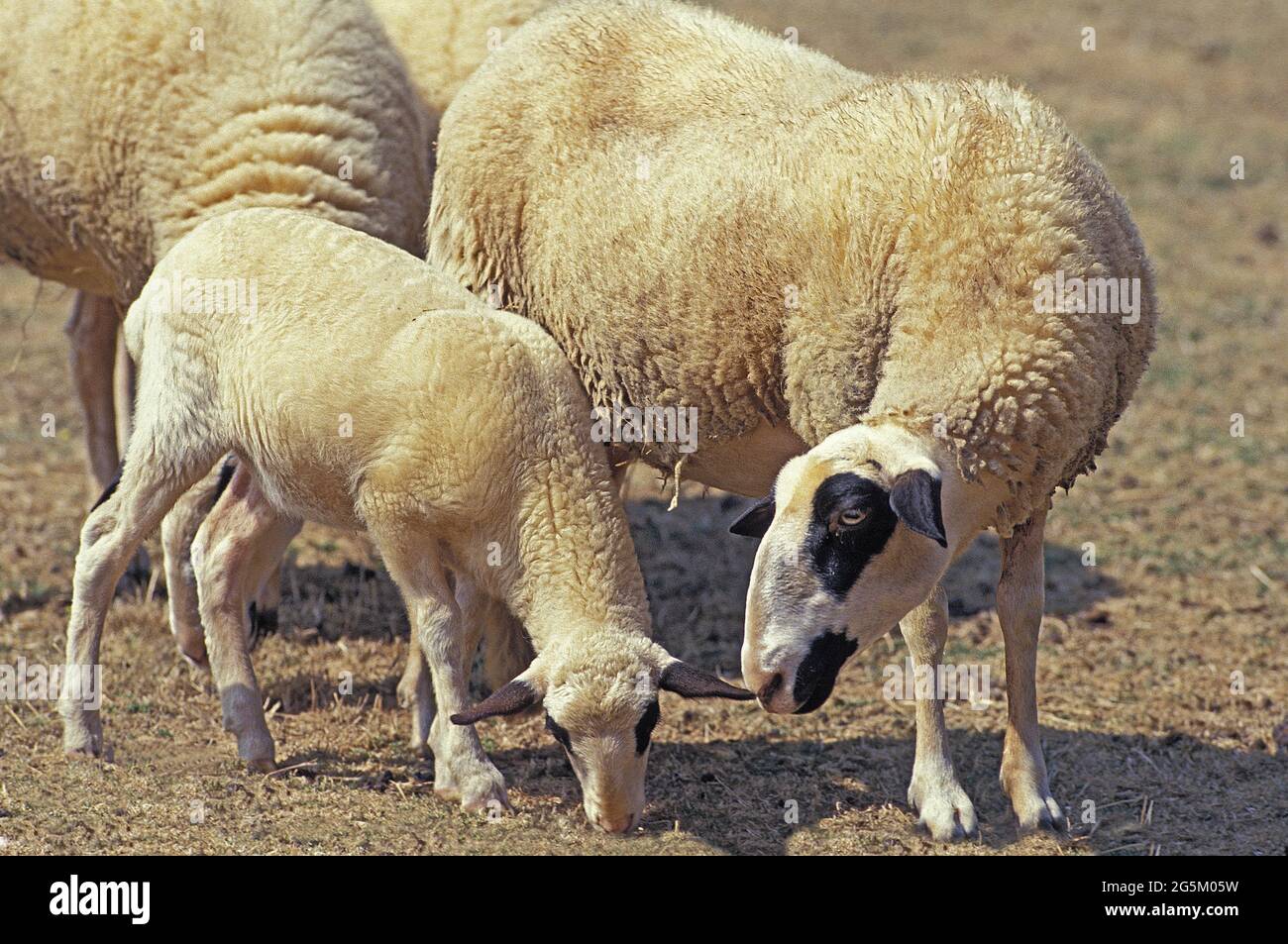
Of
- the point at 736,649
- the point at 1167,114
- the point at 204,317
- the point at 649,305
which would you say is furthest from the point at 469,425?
the point at 1167,114

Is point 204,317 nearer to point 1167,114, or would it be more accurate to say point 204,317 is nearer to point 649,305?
point 649,305

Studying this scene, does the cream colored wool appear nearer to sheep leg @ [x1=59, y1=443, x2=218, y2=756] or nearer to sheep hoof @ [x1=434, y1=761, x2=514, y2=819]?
sheep leg @ [x1=59, y1=443, x2=218, y2=756]

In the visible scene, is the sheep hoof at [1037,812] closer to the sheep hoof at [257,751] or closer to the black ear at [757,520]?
the black ear at [757,520]

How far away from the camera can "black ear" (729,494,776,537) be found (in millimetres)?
5082

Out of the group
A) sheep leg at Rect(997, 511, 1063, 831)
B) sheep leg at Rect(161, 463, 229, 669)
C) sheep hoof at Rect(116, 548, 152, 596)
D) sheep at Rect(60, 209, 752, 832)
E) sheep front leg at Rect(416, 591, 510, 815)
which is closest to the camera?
sheep at Rect(60, 209, 752, 832)

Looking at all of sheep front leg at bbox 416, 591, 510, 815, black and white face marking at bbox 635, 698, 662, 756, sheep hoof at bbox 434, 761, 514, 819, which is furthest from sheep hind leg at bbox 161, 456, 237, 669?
black and white face marking at bbox 635, 698, 662, 756

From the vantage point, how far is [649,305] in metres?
5.71

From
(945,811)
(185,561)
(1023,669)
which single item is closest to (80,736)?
(185,561)

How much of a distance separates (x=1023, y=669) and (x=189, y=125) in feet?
13.5

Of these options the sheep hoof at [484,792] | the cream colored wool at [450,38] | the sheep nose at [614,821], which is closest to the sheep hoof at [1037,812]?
the sheep nose at [614,821]

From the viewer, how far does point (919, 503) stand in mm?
4668

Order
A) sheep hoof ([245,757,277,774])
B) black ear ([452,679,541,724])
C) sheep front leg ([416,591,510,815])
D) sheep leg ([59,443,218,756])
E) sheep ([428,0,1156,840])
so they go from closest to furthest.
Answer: sheep ([428,0,1156,840]) < black ear ([452,679,541,724]) < sheep front leg ([416,591,510,815]) < sheep hoof ([245,757,277,774]) < sheep leg ([59,443,218,756])

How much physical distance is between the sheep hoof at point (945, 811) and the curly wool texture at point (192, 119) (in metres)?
3.29
